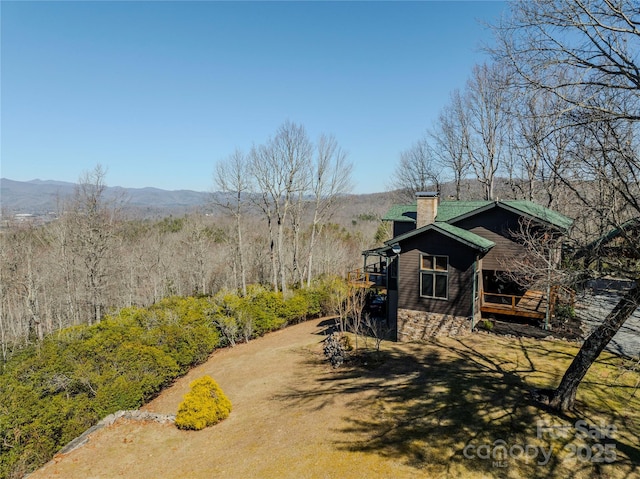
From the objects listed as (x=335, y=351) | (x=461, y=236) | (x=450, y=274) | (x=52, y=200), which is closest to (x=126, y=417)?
(x=335, y=351)

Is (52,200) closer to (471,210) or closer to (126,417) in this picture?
(126,417)

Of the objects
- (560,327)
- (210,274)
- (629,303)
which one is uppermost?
(629,303)

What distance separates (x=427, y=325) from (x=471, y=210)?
5.50 m

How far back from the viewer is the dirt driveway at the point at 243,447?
693 centimetres

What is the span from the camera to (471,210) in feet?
49.3

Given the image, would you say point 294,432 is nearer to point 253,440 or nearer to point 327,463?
point 253,440

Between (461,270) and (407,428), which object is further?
(461,270)

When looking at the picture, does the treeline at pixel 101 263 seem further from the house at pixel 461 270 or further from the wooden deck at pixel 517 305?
the wooden deck at pixel 517 305

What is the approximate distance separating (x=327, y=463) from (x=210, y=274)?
35.2m

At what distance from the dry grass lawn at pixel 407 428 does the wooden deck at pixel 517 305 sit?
1.55 metres

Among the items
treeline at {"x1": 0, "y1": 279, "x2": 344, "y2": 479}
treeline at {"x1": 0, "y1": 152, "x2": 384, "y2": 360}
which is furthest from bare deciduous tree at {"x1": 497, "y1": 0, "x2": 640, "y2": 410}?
treeline at {"x1": 0, "y1": 152, "x2": 384, "y2": 360}

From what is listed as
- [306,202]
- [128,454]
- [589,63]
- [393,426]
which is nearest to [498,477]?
[393,426]

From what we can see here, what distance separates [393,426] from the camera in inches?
310

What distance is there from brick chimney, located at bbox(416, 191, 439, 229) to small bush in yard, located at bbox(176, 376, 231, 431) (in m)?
11.2
